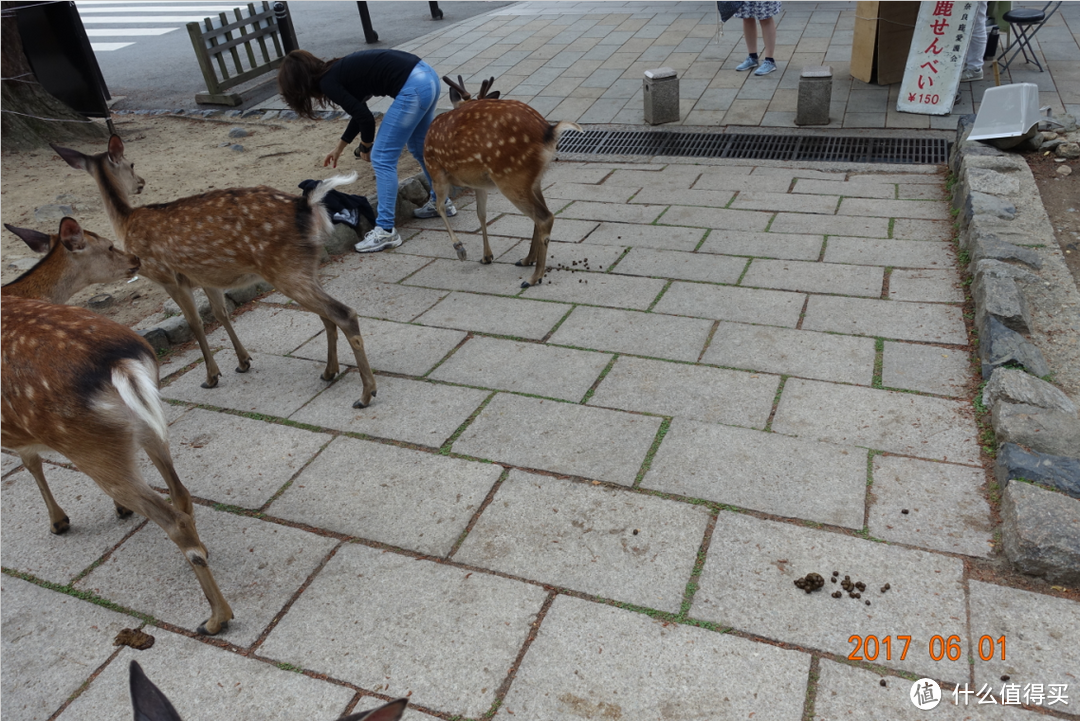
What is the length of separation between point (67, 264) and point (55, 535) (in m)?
1.23

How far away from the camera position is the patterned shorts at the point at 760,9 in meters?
8.10

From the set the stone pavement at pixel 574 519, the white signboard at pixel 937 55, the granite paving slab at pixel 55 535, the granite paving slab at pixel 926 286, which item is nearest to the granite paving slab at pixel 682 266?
the stone pavement at pixel 574 519

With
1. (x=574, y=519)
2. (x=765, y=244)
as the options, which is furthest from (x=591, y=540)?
(x=765, y=244)

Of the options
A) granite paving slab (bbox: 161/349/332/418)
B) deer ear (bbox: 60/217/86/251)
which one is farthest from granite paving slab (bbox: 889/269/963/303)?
deer ear (bbox: 60/217/86/251)

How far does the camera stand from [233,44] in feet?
32.6

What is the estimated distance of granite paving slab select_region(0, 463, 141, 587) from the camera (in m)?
3.03

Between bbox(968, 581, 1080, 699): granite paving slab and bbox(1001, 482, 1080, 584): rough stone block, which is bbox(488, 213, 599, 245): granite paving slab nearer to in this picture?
bbox(1001, 482, 1080, 584): rough stone block

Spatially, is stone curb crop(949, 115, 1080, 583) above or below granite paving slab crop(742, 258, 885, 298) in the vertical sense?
above

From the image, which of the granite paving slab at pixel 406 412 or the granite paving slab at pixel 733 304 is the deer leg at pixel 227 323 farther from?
the granite paving slab at pixel 733 304

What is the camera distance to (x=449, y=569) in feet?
9.24

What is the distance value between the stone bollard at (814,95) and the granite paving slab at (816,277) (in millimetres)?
2903

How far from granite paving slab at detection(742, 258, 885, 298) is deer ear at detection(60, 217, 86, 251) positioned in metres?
3.56

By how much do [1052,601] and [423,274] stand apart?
399 cm

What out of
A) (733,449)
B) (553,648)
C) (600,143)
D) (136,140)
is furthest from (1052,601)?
(136,140)
